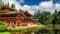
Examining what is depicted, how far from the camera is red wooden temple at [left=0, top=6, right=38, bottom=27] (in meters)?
7.69

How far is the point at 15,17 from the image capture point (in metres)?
→ 7.74

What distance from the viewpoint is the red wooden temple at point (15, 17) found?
7.69 meters

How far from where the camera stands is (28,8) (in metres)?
7.79

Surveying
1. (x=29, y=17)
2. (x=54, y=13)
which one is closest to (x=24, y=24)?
(x=29, y=17)

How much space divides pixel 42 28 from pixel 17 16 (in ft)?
2.51

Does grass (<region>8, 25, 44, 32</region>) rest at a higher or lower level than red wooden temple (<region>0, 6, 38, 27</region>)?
lower

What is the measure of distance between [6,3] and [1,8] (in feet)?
0.87

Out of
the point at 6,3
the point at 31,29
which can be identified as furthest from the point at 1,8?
the point at 31,29

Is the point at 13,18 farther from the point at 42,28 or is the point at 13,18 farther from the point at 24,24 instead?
the point at 42,28

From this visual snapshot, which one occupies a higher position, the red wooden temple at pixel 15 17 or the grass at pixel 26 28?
the red wooden temple at pixel 15 17

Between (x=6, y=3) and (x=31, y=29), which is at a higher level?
(x=6, y=3)

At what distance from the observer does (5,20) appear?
7707 mm

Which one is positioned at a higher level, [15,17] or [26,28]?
[15,17]

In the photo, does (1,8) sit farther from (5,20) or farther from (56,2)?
(56,2)
